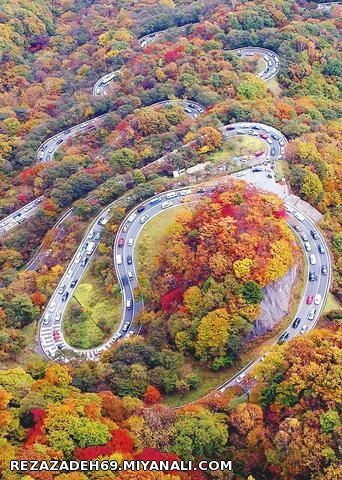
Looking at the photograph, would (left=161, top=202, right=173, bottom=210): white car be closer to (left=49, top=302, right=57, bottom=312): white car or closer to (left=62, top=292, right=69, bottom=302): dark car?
(left=62, top=292, right=69, bottom=302): dark car

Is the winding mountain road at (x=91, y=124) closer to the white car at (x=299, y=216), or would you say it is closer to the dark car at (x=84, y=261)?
the dark car at (x=84, y=261)

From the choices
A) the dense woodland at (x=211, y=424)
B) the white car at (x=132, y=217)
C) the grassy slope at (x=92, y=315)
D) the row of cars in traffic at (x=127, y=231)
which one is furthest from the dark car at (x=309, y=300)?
the white car at (x=132, y=217)

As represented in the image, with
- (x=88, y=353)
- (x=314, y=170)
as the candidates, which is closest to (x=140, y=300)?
(x=88, y=353)

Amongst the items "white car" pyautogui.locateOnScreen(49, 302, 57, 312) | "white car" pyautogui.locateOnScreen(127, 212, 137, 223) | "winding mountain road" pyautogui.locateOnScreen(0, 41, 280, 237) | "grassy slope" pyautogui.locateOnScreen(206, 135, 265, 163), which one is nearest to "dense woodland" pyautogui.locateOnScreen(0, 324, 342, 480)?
"white car" pyautogui.locateOnScreen(49, 302, 57, 312)

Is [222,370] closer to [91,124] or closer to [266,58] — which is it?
[91,124]

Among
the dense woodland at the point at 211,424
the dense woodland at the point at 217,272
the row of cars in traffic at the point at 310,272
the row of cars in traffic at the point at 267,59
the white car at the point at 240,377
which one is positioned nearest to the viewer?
the dense woodland at the point at 211,424

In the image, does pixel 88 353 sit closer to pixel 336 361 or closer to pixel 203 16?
pixel 336 361
